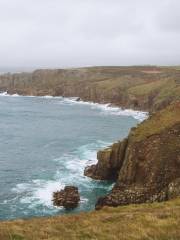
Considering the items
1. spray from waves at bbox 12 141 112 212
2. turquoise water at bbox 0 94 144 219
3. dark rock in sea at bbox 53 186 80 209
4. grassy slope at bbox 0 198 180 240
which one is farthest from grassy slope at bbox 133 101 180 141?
grassy slope at bbox 0 198 180 240

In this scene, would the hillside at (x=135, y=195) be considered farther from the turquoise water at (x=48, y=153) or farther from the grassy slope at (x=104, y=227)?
the turquoise water at (x=48, y=153)

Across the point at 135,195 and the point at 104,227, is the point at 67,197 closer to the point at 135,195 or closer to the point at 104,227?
the point at 135,195

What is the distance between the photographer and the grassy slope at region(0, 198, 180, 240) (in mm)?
25688

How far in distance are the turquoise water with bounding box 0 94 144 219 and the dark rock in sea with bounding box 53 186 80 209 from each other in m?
1.05

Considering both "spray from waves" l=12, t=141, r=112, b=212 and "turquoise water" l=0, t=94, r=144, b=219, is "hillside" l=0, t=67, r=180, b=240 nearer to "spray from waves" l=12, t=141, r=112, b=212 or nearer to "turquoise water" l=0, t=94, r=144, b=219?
"spray from waves" l=12, t=141, r=112, b=212

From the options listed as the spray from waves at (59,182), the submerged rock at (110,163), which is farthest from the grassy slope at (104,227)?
the submerged rock at (110,163)

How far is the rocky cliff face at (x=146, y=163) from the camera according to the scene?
56625 millimetres

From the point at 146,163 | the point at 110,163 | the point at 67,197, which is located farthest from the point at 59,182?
the point at 146,163

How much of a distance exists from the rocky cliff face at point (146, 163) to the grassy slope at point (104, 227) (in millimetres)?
17520

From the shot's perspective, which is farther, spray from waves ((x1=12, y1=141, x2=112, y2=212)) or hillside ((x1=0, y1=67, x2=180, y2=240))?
spray from waves ((x1=12, y1=141, x2=112, y2=212))

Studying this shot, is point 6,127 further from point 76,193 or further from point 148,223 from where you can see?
point 148,223

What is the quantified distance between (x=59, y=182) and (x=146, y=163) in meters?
16.1

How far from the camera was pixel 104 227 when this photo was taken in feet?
92.4

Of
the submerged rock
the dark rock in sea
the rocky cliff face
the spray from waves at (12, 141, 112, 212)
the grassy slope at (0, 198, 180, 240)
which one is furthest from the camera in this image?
the submerged rock
